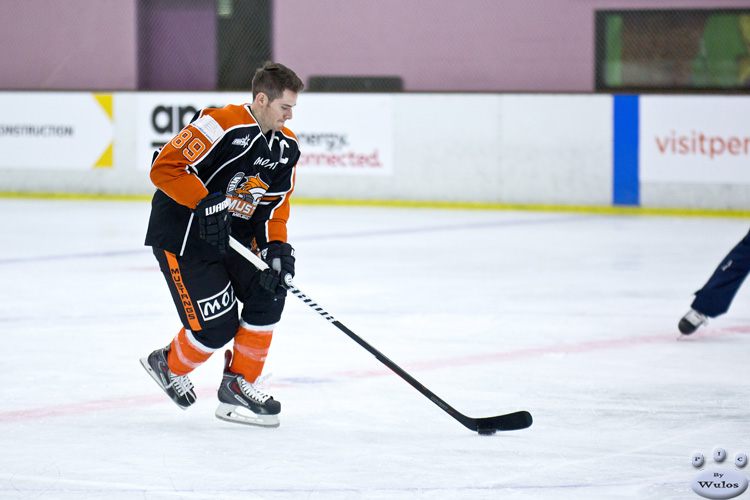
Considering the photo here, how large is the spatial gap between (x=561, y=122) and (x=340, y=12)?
10.2 ft

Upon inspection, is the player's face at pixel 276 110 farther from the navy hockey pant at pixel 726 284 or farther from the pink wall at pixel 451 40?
the pink wall at pixel 451 40

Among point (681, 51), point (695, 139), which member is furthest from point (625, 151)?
point (681, 51)

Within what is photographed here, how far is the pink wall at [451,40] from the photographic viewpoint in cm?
1128

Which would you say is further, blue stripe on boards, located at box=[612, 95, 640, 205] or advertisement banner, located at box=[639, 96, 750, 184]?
blue stripe on boards, located at box=[612, 95, 640, 205]

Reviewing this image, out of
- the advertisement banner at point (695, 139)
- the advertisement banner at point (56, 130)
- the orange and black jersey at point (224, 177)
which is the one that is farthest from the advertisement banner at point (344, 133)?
the orange and black jersey at point (224, 177)

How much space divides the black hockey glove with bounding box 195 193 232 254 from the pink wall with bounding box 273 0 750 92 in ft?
28.5

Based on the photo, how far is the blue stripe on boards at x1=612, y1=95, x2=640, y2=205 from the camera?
948 centimetres

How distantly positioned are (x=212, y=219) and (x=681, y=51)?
8686 millimetres

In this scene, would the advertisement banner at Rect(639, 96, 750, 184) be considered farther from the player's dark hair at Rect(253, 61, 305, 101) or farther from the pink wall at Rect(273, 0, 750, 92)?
the player's dark hair at Rect(253, 61, 305, 101)

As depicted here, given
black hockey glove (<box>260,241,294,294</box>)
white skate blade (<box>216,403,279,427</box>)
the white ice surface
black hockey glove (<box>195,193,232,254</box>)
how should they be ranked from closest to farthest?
the white ice surface
black hockey glove (<box>195,193,232,254</box>)
black hockey glove (<box>260,241,294,294</box>)
white skate blade (<box>216,403,279,427</box>)

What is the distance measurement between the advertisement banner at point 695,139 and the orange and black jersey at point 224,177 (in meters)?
6.57

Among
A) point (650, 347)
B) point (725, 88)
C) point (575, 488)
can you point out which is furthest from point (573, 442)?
point (725, 88)
